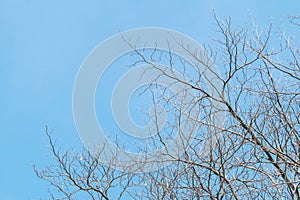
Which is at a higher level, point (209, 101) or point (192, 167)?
point (209, 101)

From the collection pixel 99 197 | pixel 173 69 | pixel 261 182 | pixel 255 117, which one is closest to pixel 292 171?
pixel 261 182

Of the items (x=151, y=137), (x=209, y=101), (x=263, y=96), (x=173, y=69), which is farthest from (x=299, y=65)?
(x=151, y=137)

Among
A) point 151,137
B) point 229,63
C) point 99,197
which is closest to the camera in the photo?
point 229,63

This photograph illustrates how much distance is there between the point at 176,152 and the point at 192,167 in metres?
0.14

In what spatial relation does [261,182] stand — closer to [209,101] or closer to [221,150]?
[221,150]

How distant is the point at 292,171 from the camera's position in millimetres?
2912

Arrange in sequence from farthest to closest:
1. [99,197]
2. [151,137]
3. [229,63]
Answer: [99,197]
[151,137]
[229,63]

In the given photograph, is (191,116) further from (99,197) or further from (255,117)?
(99,197)

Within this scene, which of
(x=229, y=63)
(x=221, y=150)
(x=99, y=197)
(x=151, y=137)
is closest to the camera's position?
(x=221, y=150)

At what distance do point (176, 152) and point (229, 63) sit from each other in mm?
655

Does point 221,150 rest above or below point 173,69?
below

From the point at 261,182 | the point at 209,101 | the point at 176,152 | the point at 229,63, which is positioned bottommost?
the point at 261,182

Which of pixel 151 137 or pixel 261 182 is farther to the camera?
pixel 151 137

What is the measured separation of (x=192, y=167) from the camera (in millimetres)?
3018
